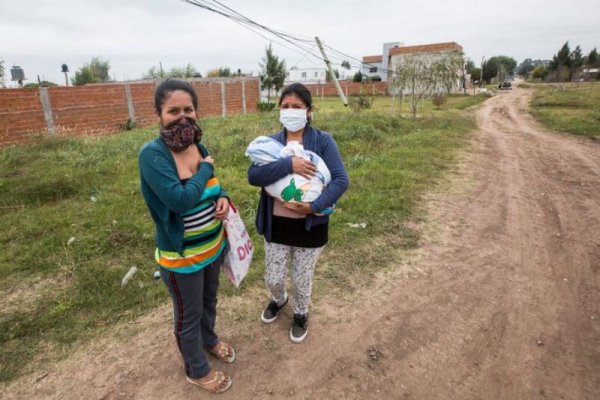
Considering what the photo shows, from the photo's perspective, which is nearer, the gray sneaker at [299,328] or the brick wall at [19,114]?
the gray sneaker at [299,328]

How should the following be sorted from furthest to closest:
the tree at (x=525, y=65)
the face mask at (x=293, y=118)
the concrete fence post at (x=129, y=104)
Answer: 1. the tree at (x=525, y=65)
2. the concrete fence post at (x=129, y=104)
3. the face mask at (x=293, y=118)

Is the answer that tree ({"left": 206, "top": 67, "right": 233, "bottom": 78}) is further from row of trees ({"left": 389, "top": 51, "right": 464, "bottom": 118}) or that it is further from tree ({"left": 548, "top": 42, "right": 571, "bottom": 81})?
tree ({"left": 548, "top": 42, "right": 571, "bottom": 81})

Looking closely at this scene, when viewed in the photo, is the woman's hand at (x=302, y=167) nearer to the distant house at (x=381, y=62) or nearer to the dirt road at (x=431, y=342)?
the dirt road at (x=431, y=342)

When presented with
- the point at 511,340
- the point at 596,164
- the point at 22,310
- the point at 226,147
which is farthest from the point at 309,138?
the point at 596,164

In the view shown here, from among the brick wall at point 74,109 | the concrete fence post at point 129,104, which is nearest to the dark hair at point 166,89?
the brick wall at point 74,109

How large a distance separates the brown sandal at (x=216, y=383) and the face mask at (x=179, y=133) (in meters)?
1.37

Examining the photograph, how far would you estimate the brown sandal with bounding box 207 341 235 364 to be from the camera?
2.33 meters

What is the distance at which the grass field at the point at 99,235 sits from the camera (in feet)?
9.09

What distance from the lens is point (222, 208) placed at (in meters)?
1.89

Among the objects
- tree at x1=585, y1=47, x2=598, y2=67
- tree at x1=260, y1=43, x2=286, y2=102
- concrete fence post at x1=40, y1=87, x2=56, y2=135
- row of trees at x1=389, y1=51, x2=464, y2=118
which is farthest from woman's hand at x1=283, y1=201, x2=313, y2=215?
tree at x1=585, y1=47, x2=598, y2=67

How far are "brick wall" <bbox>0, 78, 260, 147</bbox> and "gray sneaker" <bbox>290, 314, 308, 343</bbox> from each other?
781cm

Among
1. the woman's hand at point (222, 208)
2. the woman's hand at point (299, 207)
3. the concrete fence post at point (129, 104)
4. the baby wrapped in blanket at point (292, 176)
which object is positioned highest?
the concrete fence post at point (129, 104)

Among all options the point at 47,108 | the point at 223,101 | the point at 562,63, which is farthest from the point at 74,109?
the point at 562,63

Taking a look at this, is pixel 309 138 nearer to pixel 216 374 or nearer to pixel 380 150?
pixel 216 374
